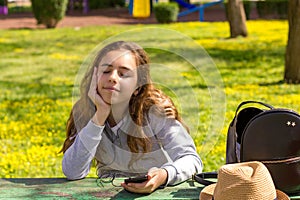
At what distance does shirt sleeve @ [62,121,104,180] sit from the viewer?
3177 mm

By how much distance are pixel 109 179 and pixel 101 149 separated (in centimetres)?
22

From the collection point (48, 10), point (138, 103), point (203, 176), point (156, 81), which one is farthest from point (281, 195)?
point (48, 10)

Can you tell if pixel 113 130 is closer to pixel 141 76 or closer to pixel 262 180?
pixel 141 76

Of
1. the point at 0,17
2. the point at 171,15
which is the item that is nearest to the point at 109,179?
the point at 171,15

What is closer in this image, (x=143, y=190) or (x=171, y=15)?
(x=143, y=190)

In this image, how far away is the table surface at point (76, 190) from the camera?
9.64 feet

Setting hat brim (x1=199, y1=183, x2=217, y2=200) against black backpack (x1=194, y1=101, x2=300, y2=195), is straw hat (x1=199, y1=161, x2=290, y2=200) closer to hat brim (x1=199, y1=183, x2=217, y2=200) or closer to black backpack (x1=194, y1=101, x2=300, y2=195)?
hat brim (x1=199, y1=183, x2=217, y2=200)

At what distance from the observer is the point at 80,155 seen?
3.25 m

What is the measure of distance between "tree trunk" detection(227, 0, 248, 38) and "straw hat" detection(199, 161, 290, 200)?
614 inches

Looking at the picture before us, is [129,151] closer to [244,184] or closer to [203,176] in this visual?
[203,176]

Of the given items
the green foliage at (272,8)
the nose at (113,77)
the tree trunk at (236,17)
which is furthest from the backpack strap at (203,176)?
the green foliage at (272,8)

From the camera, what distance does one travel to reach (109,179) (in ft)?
10.5

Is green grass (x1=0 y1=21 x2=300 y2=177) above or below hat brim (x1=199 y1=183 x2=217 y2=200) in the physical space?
below

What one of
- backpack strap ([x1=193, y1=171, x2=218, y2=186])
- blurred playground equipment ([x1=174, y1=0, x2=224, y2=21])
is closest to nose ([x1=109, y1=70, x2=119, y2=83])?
backpack strap ([x1=193, y1=171, x2=218, y2=186])
